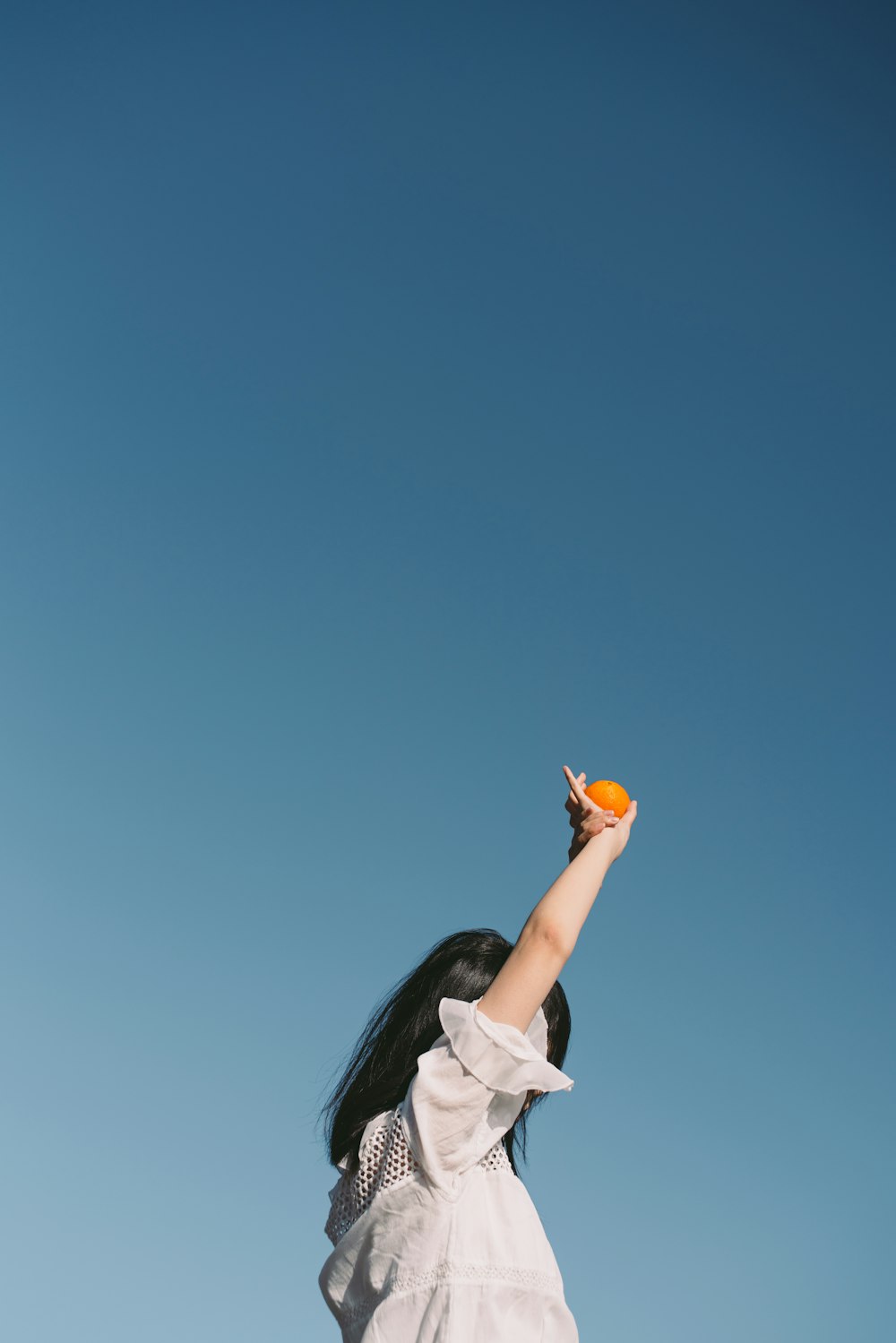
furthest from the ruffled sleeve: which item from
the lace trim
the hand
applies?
the hand

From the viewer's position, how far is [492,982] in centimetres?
259

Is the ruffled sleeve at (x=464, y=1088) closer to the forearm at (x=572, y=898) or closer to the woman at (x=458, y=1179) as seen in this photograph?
the woman at (x=458, y=1179)

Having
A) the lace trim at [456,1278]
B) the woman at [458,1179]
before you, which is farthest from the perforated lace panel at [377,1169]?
the lace trim at [456,1278]

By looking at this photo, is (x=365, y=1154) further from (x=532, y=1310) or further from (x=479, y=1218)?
(x=532, y=1310)

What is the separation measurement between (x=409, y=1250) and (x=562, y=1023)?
2.49 feet

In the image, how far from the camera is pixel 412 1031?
9.25 feet

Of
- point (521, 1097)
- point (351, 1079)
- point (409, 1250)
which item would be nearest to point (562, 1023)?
point (521, 1097)

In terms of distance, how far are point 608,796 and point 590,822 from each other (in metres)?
0.12

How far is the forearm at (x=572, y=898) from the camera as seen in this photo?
2.59 metres

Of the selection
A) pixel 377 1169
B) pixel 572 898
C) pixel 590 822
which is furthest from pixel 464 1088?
pixel 590 822

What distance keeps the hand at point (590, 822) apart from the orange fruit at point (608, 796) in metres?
0.02

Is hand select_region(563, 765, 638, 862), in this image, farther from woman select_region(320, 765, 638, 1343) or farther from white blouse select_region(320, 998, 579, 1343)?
white blouse select_region(320, 998, 579, 1343)

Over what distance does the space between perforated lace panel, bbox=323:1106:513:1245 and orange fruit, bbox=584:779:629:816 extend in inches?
36.8

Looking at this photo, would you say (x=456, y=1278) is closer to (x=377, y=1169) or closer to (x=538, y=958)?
(x=377, y=1169)
